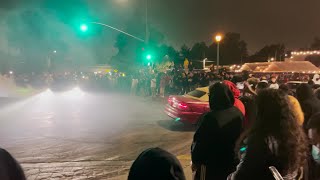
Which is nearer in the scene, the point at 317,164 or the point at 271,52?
the point at 317,164

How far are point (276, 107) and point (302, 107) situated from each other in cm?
217

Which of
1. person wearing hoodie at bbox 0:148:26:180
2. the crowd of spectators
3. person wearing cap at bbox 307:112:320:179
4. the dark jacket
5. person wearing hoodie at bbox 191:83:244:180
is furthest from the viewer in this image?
person wearing hoodie at bbox 191:83:244:180

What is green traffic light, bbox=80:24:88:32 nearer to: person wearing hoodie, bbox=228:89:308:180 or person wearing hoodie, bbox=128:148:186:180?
person wearing hoodie, bbox=228:89:308:180

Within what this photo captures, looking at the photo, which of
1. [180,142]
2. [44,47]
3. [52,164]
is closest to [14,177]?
[52,164]

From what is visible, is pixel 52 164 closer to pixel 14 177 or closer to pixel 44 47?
pixel 14 177

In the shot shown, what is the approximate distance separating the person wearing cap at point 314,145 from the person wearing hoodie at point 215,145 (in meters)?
0.70

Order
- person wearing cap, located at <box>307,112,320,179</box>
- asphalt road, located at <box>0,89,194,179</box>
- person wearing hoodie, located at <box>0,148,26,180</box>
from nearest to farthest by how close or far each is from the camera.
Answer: person wearing hoodie, located at <box>0,148,26,180</box> < person wearing cap, located at <box>307,112,320,179</box> < asphalt road, located at <box>0,89,194,179</box>

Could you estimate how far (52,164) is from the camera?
8.16 metres

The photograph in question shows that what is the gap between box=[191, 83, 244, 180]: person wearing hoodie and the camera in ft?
12.6

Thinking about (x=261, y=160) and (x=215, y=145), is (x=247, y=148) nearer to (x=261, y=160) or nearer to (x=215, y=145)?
(x=261, y=160)

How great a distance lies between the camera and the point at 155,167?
6.43ft

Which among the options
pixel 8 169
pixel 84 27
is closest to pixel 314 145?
pixel 8 169

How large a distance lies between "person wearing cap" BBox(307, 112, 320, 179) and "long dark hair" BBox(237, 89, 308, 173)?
38cm

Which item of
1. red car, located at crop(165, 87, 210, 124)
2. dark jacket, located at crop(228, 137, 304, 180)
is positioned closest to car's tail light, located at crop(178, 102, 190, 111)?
red car, located at crop(165, 87, 210, 124)
